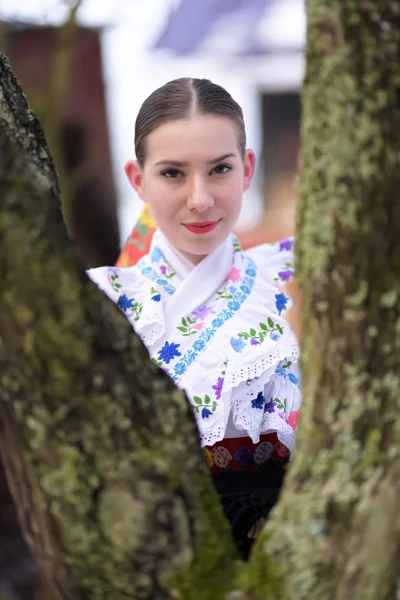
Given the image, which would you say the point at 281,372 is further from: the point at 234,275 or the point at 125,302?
the point at 125,302

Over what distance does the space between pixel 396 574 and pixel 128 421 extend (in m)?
0.37

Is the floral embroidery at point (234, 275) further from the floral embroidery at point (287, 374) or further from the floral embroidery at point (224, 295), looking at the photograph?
the floral embroidery at point (287, 374)

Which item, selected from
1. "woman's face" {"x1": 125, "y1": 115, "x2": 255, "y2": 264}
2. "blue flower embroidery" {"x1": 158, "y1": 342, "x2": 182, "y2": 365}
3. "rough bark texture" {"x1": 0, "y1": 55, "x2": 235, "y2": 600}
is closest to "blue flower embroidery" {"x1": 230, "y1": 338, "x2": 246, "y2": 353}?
"blue flower embroidery" {"x1": 158, "y1": 342, "x2": 182, "y2": 365}

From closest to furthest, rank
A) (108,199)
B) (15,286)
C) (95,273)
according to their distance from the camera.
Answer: (15,286)
(95,273)
(108,199)

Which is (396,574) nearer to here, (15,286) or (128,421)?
(128,421)

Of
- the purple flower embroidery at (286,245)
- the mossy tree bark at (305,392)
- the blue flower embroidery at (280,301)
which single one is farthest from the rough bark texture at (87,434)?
the purple flower embroidery at (286,245)

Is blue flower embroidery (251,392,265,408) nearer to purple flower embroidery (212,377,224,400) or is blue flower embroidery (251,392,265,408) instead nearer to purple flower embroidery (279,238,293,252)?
purple flower embroidery (212,377,224,400)

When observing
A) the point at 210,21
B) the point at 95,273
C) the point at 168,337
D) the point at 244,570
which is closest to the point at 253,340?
the point at 168,337

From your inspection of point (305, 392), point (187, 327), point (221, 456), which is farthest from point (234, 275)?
point (305, 392)

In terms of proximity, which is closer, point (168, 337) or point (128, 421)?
point (128, 421)

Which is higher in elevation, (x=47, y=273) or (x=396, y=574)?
(x=47, y=273)

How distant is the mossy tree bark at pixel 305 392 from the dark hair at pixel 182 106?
0.65 metres

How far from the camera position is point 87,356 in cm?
84

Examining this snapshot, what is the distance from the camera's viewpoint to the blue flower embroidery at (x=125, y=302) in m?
1.52
